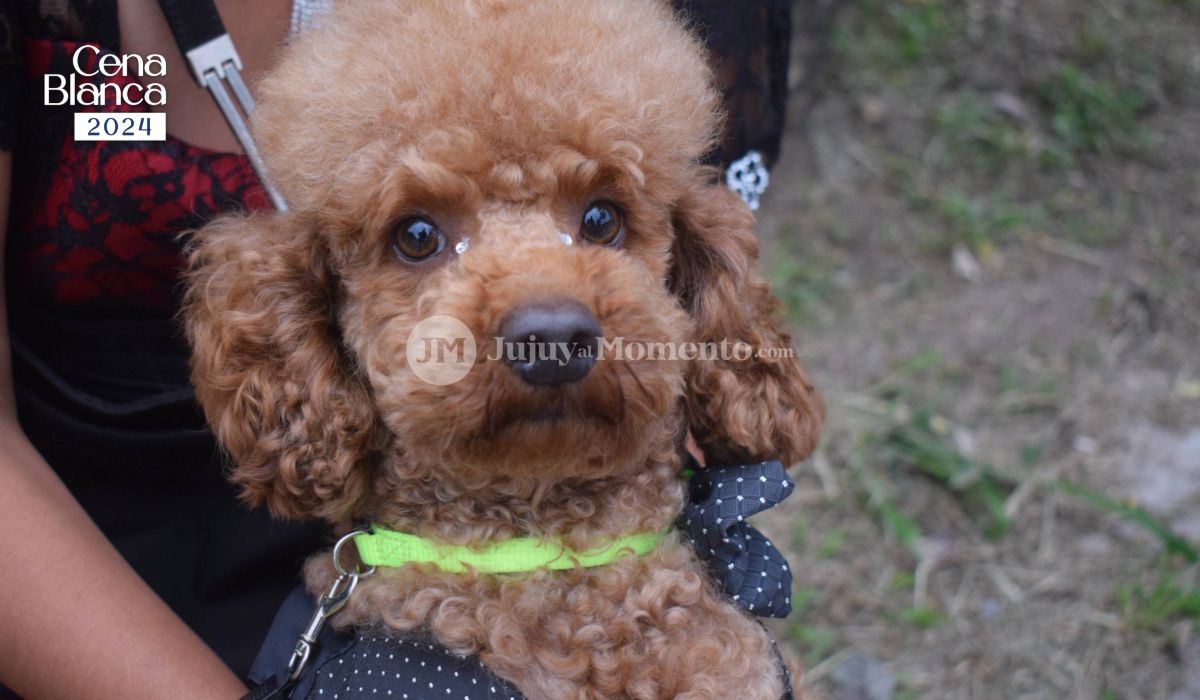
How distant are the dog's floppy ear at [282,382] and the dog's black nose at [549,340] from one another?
12.1 inches

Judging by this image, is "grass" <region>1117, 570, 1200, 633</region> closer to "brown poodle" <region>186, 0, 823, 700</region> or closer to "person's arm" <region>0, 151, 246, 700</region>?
"brown poodle" <region>186, 0, 823, 700</region>

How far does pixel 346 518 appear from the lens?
138 cm

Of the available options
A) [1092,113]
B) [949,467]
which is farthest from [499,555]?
[1092,113]

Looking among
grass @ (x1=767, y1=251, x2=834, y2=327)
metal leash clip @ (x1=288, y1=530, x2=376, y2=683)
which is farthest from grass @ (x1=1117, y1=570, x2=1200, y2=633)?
metal leash clip @ (x1=288, y1=530, x2=376, y2=683)

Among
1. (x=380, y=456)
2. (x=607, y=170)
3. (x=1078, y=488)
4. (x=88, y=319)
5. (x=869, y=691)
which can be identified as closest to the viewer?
(x=607, y=170)

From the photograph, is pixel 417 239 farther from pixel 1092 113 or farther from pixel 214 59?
pixel 1092 113

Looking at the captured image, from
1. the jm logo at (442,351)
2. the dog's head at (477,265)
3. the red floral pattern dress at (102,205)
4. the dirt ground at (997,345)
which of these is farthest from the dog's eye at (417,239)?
the dirt ground at (997,345)

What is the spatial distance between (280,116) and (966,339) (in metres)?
2.25

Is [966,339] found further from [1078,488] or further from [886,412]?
[1078,488]

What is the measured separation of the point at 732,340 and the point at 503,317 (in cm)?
42

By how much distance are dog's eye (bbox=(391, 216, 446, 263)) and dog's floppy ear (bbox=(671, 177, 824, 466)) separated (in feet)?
1.11

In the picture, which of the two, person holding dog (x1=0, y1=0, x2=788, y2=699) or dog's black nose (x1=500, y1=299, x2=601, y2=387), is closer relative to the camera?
dog's black nose (x1=500, y1=299, x2=601, y2=387)

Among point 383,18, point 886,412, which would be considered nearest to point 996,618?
point 886,412

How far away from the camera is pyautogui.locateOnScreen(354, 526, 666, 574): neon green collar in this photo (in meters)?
1.32
